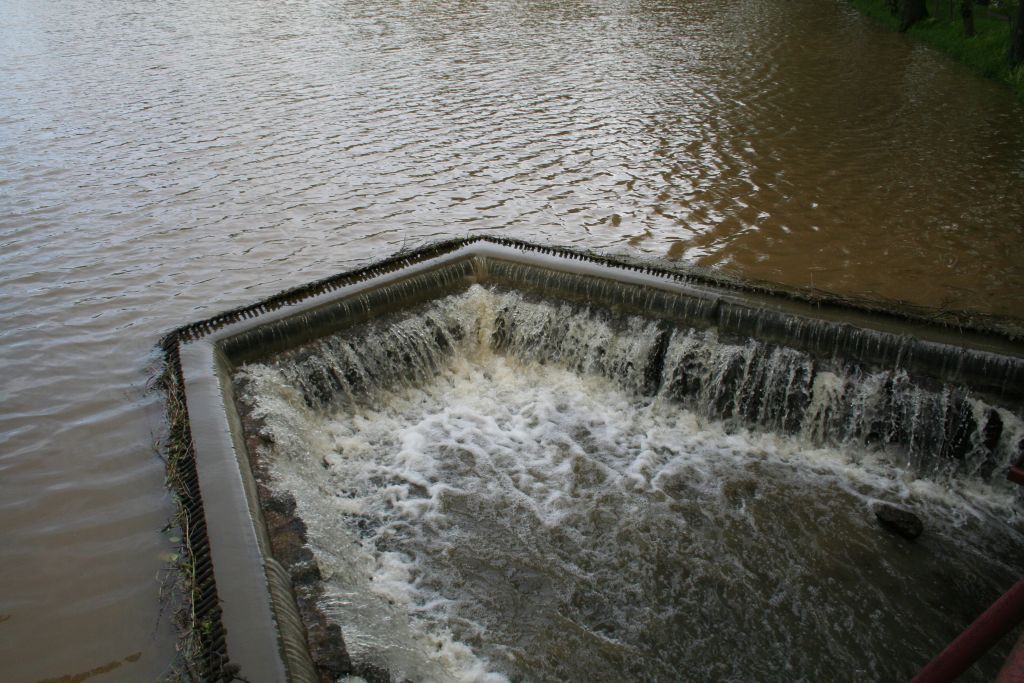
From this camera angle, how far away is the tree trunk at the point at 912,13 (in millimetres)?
22750

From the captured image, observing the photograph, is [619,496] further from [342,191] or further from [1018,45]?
[1018,45]

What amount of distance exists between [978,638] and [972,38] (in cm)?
2238

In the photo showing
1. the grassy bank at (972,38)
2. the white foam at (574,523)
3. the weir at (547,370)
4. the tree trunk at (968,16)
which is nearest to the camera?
the white foam at (574,523)

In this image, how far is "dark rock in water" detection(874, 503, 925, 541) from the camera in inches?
A: 243

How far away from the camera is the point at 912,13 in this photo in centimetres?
2284

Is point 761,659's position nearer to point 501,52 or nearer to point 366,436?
point 366,436

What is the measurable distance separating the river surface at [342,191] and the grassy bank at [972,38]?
0.61m

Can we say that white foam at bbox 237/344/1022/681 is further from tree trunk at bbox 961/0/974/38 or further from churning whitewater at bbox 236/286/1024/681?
tree trunk at bbox 961/0/974/38

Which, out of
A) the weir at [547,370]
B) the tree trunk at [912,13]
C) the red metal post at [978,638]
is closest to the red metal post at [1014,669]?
the red metal post at [978,638]

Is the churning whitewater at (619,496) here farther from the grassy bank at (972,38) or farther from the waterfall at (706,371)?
the grassy bank at (972,38)

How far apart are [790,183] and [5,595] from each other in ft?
35.6

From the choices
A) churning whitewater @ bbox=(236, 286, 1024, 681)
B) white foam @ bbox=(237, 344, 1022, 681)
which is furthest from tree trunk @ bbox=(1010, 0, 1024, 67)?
white foam @ bbox=(237, 344, 1022, 681)

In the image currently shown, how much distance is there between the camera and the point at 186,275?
29.5 ft

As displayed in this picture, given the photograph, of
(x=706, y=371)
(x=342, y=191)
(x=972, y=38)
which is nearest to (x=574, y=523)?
(x=706, y=371)
